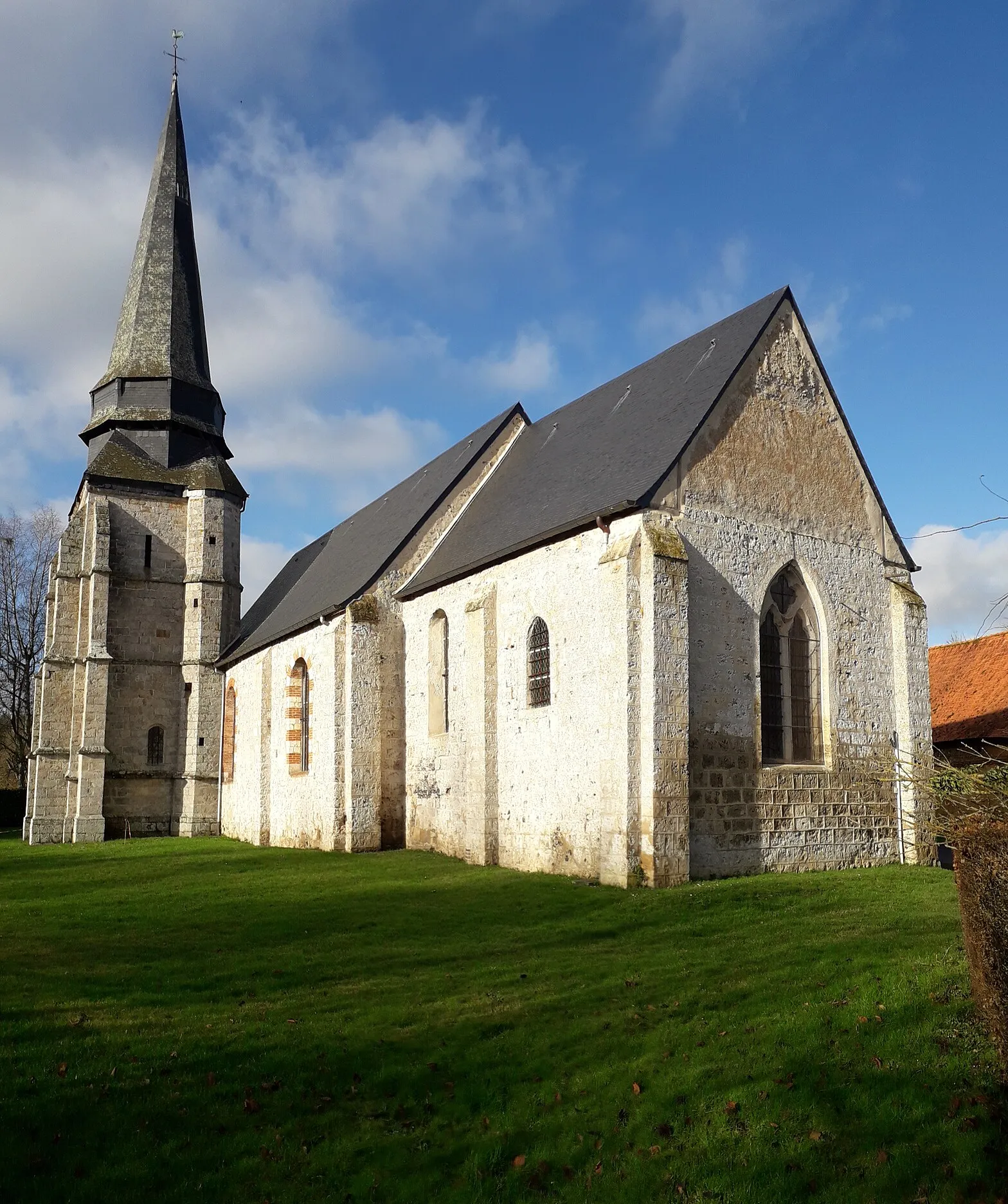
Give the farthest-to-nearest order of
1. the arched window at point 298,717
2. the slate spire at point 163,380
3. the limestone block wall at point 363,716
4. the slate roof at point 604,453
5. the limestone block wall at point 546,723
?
the slate spire at point 163,380 → the arched window at point 298,717 → the limestone block wall at point 363,716 → the slate roof at point 604,453 → the limestone block wall at point 546,723

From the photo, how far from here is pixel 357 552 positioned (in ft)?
81.1

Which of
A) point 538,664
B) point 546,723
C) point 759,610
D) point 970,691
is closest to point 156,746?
point 538,664

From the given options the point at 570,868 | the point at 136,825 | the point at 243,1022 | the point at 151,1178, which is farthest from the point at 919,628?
the point at 136,825

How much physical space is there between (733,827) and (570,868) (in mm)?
2369

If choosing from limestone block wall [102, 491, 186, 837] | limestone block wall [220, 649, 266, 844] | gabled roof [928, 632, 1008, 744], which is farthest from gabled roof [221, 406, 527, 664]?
gabled roof [928, 632, 1008, 744]

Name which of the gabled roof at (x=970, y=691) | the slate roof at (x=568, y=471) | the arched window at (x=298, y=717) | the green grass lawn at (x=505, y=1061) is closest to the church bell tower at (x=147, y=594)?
the slate roof at (x=568, y=471)

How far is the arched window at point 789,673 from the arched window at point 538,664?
3211mm

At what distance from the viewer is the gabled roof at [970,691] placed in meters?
24.5

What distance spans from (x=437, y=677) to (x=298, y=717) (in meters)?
5.76

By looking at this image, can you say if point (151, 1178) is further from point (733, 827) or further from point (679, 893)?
point (733, 827)

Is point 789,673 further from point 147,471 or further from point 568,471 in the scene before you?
point 147,471

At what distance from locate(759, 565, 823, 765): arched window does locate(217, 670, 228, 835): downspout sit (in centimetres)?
1817

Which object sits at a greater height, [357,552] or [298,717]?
[357,552]

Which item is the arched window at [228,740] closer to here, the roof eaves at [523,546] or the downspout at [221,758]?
the downspout at [221,758]
